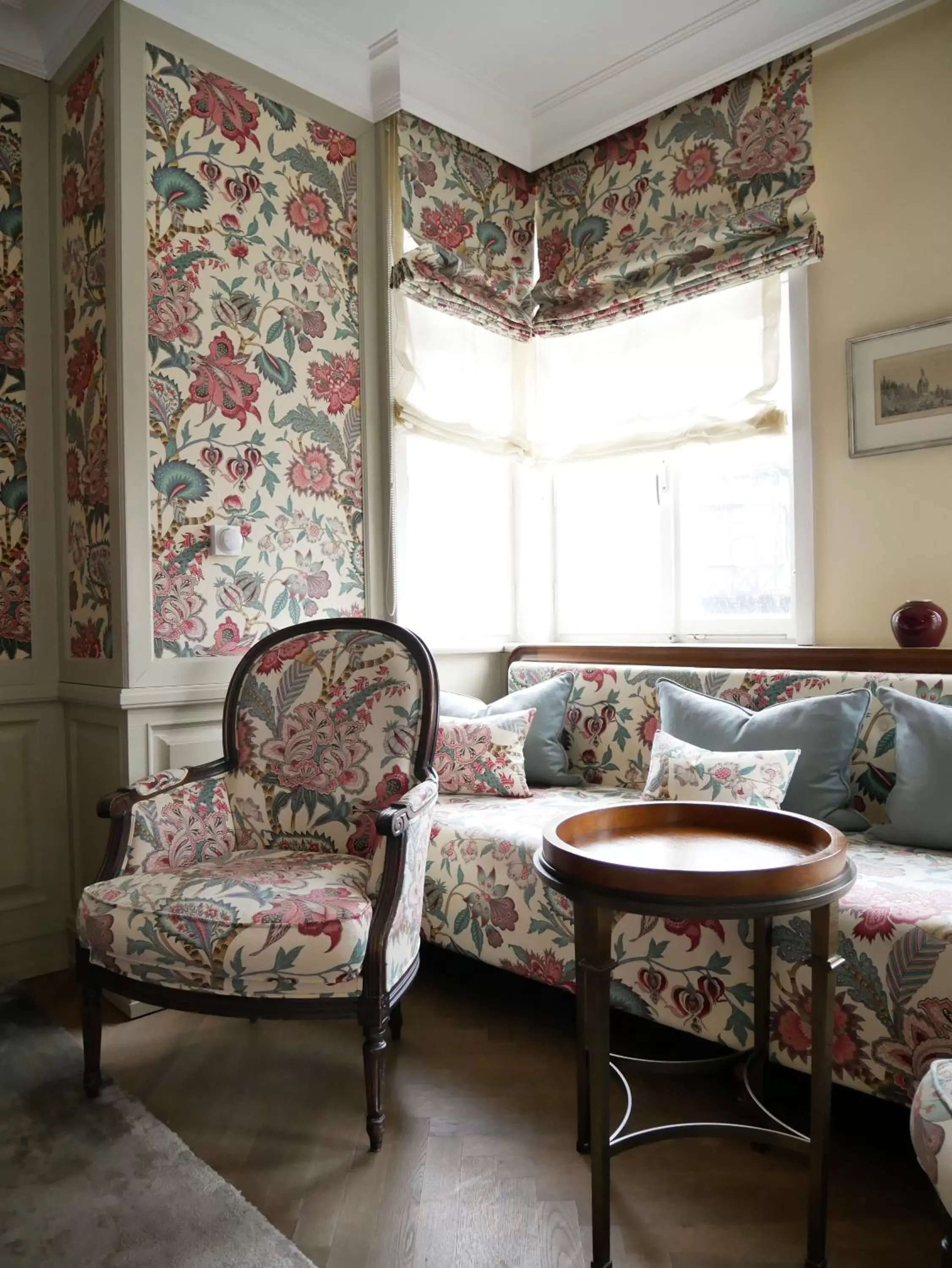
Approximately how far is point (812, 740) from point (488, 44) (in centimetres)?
244

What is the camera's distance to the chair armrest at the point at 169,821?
2.04 m

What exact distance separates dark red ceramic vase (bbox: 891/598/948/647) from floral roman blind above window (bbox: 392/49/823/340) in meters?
1.14

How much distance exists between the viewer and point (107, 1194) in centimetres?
161

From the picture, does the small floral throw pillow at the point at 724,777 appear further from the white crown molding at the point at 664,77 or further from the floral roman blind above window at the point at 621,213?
the white crown molding at the point at 664,77

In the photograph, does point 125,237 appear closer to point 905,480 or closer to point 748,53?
point 748,53

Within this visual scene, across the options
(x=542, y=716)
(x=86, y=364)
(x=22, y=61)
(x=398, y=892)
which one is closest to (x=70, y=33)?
(x=22, y=61)

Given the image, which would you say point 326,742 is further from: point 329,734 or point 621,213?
point 621,213

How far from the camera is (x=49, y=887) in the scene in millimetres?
2676

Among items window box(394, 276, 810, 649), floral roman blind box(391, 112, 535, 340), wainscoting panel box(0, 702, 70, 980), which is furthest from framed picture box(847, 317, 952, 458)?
wainscoting panel box(0, 702, 70, 980)

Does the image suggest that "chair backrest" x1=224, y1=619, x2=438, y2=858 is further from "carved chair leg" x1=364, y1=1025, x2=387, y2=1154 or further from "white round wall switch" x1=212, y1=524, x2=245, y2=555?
"carved chair leg" x1=364, y1=1025, x2=387, y2=1154

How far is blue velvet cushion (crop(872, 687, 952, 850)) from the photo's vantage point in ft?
6.74

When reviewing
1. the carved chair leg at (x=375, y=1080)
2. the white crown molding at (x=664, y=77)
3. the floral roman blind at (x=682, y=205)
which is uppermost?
the white crown molding at (x=664, y=77)

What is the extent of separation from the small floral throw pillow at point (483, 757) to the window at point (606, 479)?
23.2 inches

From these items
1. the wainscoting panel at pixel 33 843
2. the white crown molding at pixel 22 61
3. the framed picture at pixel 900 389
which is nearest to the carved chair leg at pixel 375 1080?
the wainscoting panel at pixel 33 843
